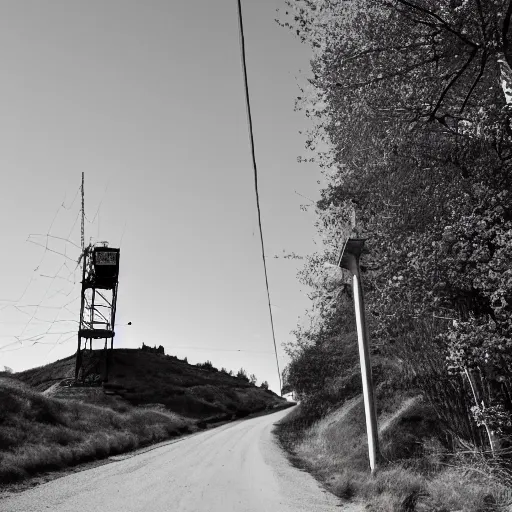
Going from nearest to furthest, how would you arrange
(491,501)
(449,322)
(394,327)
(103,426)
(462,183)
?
(491,501), (462,183), (449,322), (394,327), (103,426)

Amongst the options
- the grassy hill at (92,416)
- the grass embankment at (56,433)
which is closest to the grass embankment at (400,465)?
the grass embankment at (56,433)

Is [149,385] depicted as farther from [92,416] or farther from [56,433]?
[56,433]

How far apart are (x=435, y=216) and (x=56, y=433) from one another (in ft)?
60.8

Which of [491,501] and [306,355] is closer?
[491,501]

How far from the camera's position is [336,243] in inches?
711

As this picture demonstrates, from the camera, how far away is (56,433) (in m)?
20.4

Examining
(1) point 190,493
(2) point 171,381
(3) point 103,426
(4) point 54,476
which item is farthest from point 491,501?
(2) point 171,381

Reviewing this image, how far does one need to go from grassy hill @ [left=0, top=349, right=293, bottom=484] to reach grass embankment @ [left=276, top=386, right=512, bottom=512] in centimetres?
792

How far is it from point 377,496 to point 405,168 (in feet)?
20.9

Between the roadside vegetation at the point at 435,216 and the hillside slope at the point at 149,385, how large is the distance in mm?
31434

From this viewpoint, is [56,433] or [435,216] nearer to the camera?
[435,216]

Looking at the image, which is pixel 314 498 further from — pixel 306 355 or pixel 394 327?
pixel 306 355

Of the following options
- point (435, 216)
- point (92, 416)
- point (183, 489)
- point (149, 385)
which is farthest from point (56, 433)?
point (149, 385)

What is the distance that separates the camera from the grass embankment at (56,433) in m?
14.8
